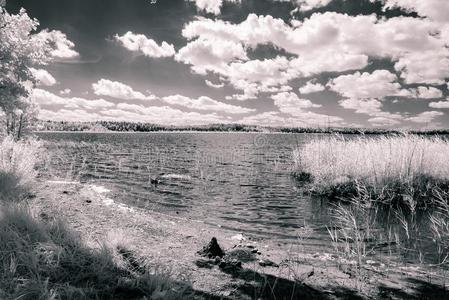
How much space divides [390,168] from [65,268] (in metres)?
15.7

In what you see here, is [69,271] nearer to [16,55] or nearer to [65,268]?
[65,268]

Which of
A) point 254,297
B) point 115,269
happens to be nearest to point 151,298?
point 115,269

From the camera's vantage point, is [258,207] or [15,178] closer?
[15,178]

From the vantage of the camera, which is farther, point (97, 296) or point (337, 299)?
point (337, 299)

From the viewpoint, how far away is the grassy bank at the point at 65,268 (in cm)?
460

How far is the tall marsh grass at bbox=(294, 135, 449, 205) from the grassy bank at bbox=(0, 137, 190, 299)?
41.2 ft

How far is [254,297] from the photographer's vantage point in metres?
5.21

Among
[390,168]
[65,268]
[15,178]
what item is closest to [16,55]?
[15,178]

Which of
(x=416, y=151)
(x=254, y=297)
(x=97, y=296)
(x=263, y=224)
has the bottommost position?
(x=263, y=224)

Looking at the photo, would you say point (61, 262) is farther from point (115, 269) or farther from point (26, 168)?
point (26, 168)

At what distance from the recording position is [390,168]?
16.6 metres

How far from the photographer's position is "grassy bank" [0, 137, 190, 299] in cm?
460

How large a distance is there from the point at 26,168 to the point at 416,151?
Result: 18.1 meters

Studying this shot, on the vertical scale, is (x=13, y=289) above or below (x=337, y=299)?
above
